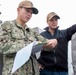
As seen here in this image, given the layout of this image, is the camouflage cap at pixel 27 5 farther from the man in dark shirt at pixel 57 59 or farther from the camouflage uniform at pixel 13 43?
the man in dark shirt at pixel 57 59

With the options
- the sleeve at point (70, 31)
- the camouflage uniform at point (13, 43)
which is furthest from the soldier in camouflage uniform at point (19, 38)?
the sleeve at point (70, 31)

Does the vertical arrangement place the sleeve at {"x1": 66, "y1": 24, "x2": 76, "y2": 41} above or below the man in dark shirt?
above

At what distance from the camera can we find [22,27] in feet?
10.0

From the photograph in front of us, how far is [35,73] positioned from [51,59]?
2.68 feet

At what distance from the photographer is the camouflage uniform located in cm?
275

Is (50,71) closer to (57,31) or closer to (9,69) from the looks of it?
(57,31)

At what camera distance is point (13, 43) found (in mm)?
2783

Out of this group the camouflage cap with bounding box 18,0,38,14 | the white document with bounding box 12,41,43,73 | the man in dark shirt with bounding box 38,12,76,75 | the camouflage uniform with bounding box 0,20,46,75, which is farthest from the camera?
the man in dark shirt with bounding box 38,12,76,75

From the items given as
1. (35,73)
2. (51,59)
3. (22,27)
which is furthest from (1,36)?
(51,59)

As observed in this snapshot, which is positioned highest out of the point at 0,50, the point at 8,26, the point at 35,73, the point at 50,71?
→ the point at 8,26

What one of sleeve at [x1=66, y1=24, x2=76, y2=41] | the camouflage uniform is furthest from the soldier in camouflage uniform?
sleeve at [x1=66, y1=24, x2=76, y2=41]

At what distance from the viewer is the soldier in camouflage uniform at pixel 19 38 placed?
276cm

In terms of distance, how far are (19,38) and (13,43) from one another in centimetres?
14

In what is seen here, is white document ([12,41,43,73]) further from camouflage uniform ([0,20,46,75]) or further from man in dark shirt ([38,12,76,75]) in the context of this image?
man in dark shirt ([38,12,76,75])
